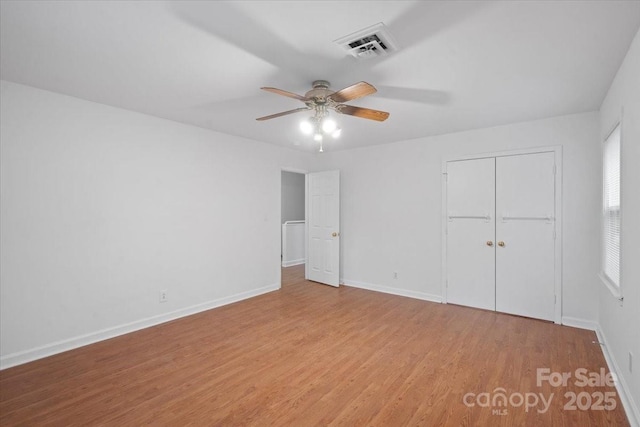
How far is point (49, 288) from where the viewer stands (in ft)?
9.17

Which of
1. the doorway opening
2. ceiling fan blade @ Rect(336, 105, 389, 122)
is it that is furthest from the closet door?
the doorway opening

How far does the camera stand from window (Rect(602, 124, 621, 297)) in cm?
253

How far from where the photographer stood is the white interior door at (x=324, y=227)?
530 centimetres

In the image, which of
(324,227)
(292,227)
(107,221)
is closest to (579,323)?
(324,227)

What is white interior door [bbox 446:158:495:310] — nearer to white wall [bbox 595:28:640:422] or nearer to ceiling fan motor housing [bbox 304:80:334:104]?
white wall [bbox 595:28:640:422]

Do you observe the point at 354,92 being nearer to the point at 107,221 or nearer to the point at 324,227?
the point at 107,221

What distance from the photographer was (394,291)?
4816 mm

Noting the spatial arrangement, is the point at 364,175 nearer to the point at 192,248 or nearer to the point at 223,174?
the point at 223,174

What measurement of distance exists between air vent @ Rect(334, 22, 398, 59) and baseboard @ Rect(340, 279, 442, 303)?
3.60 metres

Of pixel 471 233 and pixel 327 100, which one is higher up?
pixel 327 100

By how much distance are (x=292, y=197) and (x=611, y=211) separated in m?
6.94

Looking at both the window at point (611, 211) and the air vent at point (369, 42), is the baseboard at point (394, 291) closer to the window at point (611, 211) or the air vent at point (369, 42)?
the window at point (611, 211)

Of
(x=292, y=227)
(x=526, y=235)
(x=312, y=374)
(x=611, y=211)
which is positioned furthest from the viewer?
(x=292, y=227)

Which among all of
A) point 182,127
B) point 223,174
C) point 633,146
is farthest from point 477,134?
point 182,127
